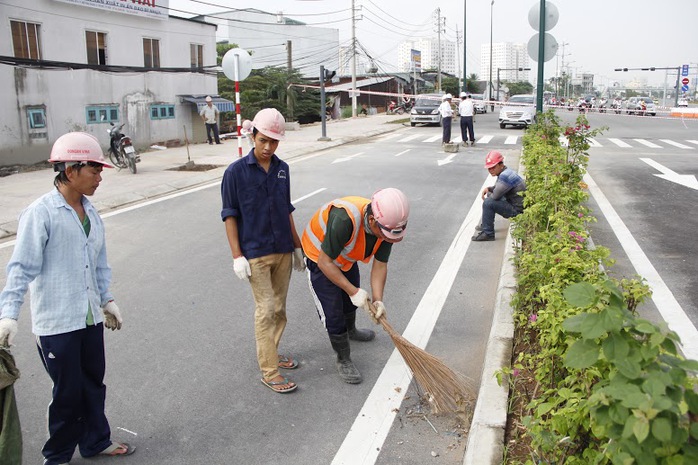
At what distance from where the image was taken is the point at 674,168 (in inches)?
560

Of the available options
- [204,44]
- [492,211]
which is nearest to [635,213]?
[492,211]

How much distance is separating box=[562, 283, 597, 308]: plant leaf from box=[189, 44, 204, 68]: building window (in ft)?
68.0

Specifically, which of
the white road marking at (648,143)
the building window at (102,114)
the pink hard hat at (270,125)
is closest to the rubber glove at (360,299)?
the pink hard hat at (270,125)

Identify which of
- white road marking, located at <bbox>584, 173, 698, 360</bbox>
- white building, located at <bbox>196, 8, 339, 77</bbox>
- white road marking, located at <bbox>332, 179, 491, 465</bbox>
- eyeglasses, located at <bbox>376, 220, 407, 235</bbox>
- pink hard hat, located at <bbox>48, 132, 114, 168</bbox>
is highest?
white building, located at <bbox>196, 8, 339, 77</bbox>

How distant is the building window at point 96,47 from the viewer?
16.7 m

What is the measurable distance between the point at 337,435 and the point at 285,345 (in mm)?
1329

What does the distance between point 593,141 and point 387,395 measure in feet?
65.8

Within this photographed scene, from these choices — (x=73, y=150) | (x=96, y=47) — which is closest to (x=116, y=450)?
(x=73, y=150)

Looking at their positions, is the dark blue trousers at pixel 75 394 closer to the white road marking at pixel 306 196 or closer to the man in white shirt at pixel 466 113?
the white road marking at pixel 306 196

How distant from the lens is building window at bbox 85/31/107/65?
1666 cm

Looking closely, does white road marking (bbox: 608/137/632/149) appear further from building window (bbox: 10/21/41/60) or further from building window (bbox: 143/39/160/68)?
building window (bbox: 10/21/41/60)

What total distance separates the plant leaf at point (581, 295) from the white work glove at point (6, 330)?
2.48 meters

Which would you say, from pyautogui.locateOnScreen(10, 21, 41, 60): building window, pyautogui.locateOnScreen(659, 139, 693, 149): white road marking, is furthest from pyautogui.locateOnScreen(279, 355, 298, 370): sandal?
pyautogui.locateOnScreen(659, 139, 693, 149): white road marking

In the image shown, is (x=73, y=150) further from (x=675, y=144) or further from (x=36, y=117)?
(x=675, y=144)
